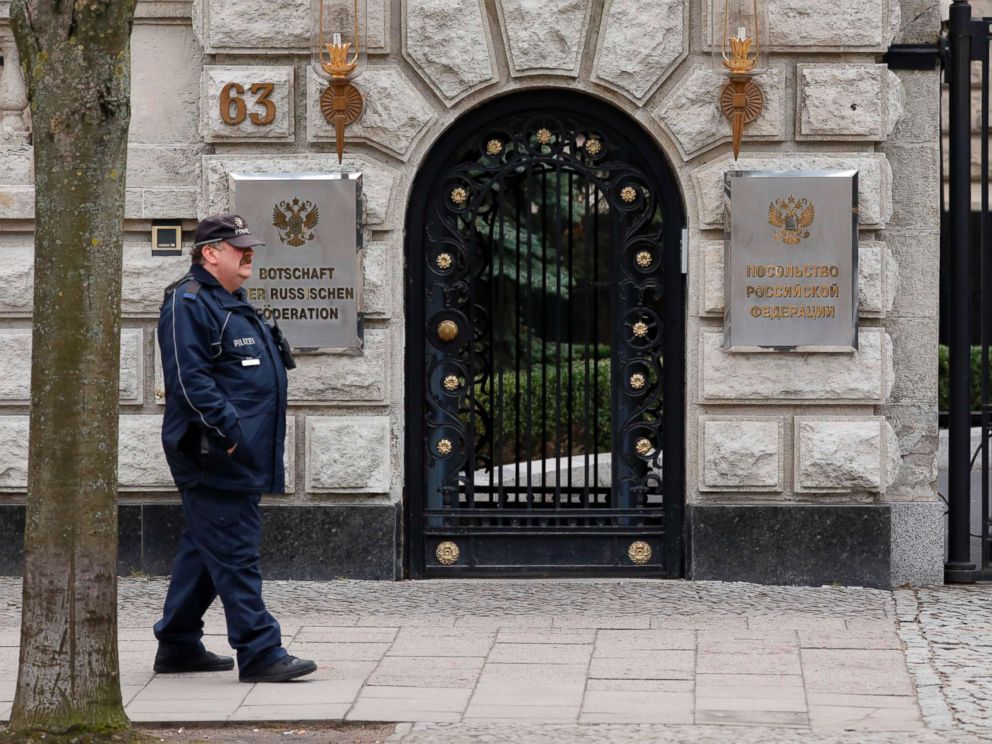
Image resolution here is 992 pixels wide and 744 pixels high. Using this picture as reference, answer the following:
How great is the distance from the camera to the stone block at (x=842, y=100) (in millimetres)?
8531

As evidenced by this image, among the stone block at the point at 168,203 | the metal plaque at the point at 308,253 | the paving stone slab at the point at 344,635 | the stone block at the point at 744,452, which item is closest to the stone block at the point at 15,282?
the stone block at the point at 168,203

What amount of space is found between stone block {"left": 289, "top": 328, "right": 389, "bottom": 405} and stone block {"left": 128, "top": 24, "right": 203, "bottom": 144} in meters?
1.33

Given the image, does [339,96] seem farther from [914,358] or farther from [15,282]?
[914,358]

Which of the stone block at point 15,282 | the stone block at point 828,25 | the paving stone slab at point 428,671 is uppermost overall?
the stone block at point 828,25

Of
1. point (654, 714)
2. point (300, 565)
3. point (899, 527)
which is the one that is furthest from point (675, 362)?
point (654, 714)

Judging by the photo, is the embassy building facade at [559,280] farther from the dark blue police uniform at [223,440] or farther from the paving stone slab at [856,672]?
the dark blue police uniform at [223,440]

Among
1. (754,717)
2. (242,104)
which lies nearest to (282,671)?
(754,717)

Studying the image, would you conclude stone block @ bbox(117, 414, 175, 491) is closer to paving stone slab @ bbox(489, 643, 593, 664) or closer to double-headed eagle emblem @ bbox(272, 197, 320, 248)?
double-headed eagle emblem @ bbox(272, 197, 320, 248)

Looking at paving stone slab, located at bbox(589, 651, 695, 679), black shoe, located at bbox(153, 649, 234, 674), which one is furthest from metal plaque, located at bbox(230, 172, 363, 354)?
paving stone slab, located at bbox(589, 651, 695, 679)

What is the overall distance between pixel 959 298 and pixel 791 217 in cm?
100

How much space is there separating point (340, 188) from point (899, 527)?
10.9 ft

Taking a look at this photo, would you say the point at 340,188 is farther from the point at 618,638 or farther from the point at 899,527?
the point at 899,527

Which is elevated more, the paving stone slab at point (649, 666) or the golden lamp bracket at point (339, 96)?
the golden lamp bracket at point (339, 96)

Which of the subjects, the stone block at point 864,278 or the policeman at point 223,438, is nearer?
the policeman at point 223,438
